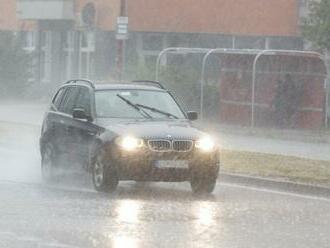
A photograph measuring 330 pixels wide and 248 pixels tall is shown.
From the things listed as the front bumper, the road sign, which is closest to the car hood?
the front bumper

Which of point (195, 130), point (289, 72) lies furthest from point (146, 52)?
point (195, 130)

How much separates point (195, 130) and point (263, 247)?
5.19m

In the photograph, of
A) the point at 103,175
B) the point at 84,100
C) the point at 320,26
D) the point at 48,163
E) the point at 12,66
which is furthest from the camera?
the point at 12,66

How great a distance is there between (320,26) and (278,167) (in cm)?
1510

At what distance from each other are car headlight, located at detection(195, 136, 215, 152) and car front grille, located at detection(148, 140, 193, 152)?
0.15m

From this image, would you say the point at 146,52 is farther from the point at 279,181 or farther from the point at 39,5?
the point at 279,181

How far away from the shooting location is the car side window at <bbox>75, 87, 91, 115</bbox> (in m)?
17.0

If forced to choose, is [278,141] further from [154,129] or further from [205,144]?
[154,129]

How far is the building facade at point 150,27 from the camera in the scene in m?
43.3

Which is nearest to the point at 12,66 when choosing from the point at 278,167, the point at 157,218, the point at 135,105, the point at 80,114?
the point at 278,167

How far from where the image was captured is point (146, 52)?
47.0 m

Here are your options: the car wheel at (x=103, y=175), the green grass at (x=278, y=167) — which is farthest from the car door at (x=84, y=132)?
the green grass at (x=278, y=167)

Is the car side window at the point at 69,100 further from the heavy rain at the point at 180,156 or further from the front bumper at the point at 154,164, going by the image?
the front bumper at the point at 154,164

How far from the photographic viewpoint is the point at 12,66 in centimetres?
4888
